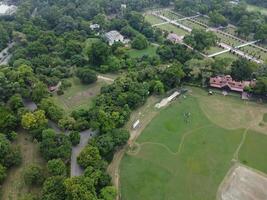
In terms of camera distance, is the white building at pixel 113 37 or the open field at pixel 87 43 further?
the white building at pixel 113 37

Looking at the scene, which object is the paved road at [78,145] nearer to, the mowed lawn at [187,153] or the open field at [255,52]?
the mowed lawn at [187,153]

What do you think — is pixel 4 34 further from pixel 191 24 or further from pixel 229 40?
pixel 229 40

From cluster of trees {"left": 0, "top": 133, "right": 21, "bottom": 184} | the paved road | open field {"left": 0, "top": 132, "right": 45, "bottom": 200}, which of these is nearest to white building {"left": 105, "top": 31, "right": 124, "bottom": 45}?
the paved road

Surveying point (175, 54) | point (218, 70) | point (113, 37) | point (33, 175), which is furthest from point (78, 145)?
point (113, 37)

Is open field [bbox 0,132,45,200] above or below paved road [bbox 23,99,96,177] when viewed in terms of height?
below

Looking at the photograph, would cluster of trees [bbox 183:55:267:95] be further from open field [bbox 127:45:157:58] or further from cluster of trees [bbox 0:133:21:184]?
cluster of trees [bbox 0:133:21:184]

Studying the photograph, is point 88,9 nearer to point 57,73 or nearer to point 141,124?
point 57,73

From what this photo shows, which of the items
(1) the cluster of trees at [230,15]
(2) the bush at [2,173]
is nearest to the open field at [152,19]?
(1) the cluster of trees at [230,15]
